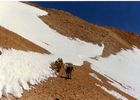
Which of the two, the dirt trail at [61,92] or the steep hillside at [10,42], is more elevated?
the steep hillside at [10,42]

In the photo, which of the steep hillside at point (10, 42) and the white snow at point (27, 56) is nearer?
the white snow at point (27, 56)

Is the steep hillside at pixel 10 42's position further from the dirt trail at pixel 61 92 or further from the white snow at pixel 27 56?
the dirt trail at pixel 61 92

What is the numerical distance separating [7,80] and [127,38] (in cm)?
5222

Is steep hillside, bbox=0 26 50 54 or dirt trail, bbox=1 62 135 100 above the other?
steep hillside, bbox=0 26 50 54

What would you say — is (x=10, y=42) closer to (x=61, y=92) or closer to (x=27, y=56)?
(x=27, y=56)

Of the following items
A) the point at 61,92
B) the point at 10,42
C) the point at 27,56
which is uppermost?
the point at 10,42

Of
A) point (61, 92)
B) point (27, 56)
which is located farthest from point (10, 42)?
point (61, 92)

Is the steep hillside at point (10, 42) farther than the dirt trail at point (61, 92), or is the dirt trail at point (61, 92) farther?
the steep hillside at point (10, 42)

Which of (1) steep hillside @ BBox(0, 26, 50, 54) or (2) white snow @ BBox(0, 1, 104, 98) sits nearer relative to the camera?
(2) white snow @ BBox(0, 1, 104, 98)

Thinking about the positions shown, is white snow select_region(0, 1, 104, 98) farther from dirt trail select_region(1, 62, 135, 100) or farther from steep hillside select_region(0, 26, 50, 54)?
steep hillside select_region(0, 26, 50, 54)

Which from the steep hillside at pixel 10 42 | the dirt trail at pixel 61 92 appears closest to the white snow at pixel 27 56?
the dirt trail at pixel 61 92

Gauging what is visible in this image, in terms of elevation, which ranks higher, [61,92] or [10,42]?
[10,42]

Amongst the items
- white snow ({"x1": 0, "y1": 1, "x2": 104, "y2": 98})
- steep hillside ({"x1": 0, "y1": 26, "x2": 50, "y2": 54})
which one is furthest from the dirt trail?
steep hillside ({"x1": 0, "y1": 26, "x2": 50, "y2": 54})

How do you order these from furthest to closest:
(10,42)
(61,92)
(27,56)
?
1. (10,42)
2. (27,56)
3. (61,92)
